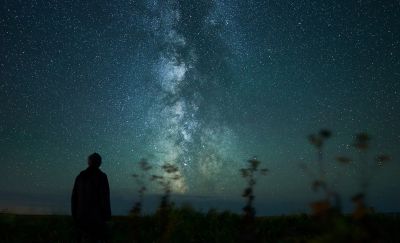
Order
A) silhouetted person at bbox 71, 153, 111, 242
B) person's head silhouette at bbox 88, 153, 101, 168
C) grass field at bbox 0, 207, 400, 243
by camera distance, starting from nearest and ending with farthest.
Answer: grass field at bbox 0, 207, 400, 243
person's head silhouette at bbox 88, 153, 101, 168
silhouetted person at bbox 71, 153, 111, 242

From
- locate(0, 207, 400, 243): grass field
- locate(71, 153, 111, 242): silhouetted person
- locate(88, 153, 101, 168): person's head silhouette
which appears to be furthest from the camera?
locate(71, 153, 111, 242): silhouetted person

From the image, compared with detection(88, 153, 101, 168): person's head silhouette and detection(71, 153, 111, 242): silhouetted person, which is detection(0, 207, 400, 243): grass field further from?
detection(88, 153, 101, 168): person's head silhouette

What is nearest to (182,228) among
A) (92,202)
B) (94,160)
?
(92,202)

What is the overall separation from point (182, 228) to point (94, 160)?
280 centimetres

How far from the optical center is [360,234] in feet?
10.4

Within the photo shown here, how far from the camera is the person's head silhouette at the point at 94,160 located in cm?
1058

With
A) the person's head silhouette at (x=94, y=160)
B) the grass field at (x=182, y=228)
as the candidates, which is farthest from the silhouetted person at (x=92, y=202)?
the grass field at (x=182, y=228)

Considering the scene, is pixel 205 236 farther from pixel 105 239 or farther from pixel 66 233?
pixel 66 233

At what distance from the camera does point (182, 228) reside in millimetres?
10836

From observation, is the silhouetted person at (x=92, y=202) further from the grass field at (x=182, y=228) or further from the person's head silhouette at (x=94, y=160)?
the grass field at (x=182, y=228)

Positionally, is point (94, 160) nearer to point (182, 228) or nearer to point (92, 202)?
point (92, 202)

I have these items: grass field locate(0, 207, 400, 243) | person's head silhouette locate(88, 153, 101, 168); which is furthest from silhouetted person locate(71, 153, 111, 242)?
grass field locate(0, 207, 400, 243)

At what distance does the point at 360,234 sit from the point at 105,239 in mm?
8970

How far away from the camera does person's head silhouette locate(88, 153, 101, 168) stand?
10.6m
